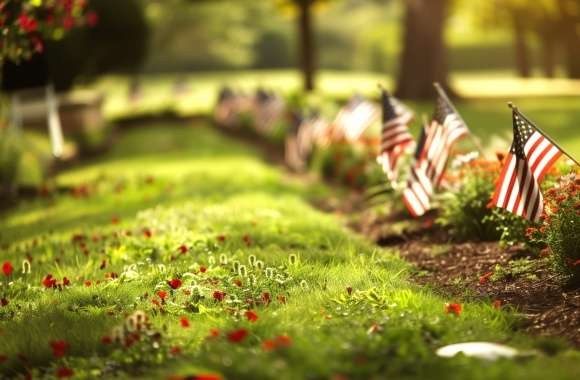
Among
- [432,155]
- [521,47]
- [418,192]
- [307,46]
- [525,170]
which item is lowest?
[521,47]

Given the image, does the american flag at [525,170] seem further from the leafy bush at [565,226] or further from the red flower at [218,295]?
the red flower at [218,295]

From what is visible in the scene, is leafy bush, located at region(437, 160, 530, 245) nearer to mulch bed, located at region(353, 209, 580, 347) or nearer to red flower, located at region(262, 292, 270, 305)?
mulch bed, located at region(353, 209, 580, 347)

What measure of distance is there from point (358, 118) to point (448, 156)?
15.0 ft

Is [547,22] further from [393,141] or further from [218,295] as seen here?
[218,295]

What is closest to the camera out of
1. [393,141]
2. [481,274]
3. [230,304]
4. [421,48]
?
[230,304]

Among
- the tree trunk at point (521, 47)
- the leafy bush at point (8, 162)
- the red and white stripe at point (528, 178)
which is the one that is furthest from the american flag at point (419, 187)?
the tree trunk at point (521, 47)

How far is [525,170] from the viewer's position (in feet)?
19.3

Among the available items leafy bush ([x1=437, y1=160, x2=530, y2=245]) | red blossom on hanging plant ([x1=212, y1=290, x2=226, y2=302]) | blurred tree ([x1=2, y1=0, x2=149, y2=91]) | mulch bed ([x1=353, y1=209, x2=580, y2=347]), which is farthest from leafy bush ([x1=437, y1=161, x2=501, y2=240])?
blurred tree ([x1=2, y1=0, x2=149, y2=91])

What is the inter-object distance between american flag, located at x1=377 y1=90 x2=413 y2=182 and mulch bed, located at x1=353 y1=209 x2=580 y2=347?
2.27ft

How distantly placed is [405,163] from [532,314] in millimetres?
4220

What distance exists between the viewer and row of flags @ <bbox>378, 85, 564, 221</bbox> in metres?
5.76

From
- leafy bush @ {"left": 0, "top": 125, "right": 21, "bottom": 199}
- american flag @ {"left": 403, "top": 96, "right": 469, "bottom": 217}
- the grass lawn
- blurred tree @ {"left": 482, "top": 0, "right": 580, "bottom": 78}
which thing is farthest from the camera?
blurred tree @ {"left": 482, "top": 0, "right": 580, "bottom": 78}

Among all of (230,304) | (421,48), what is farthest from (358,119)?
(421,48)

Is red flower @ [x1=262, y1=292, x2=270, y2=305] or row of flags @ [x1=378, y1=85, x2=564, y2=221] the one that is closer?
red flower @ [x1=262, y1=292, x2=270, y2=305]
